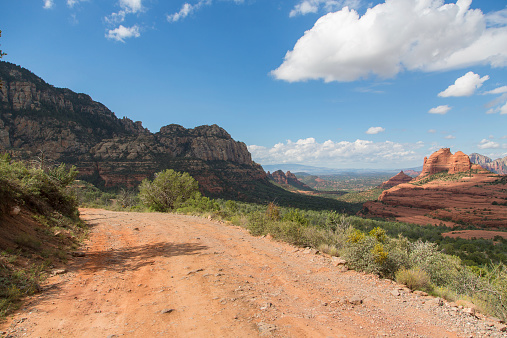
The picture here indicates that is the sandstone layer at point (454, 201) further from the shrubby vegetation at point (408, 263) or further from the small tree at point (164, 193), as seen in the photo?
the shrubby vegetation at point (408, 263)

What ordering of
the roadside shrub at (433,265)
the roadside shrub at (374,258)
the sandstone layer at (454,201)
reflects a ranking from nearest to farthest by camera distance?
the roadside shrub at (374,258) < the roadside shrub at (433,265) < the sandstone layer at (454,201)

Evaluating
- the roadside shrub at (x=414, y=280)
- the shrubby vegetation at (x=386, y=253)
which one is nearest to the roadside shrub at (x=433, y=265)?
the shrubby vegetation at (x=386, y=253)

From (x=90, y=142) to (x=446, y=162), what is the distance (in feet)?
513

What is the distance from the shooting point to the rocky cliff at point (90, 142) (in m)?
67.0

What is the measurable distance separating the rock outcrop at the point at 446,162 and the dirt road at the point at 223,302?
131 metres

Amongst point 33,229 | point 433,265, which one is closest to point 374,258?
point 433,265

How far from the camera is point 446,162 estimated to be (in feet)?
372

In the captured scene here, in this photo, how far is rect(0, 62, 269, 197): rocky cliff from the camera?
6700 cm

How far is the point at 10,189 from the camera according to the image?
7977 mm

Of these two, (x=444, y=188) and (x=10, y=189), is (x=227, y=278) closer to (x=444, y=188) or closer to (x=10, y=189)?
(x=10, y=189)

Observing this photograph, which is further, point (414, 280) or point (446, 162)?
point (446, 162)

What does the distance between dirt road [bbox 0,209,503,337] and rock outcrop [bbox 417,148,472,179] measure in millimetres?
131483

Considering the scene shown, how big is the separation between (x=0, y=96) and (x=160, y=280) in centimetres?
10168

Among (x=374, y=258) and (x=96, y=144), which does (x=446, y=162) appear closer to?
(x=374, y=258)
